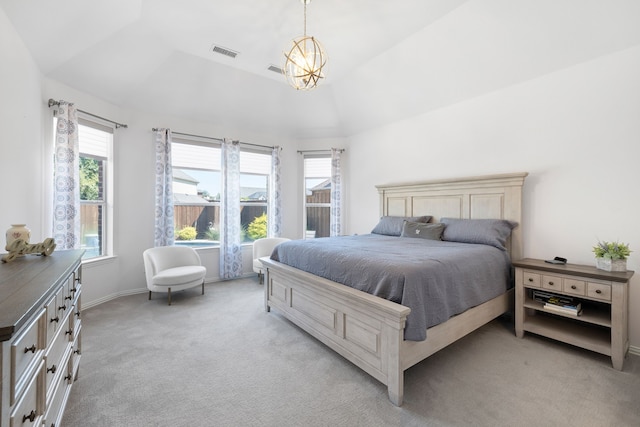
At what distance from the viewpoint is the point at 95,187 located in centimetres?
379

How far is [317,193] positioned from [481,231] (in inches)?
127

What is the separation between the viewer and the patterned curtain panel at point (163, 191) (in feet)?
13.7

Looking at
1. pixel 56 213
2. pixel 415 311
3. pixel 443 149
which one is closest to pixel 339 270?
pixel 415 311

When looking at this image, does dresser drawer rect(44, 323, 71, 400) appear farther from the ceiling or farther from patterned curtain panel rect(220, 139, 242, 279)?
patterned curtain panel rect(220, 139, 242, 279)

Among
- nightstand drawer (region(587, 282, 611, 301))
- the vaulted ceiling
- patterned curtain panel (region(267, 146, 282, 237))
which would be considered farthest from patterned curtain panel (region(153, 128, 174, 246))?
nightstand drawer (region(587, 282, 611, 301))

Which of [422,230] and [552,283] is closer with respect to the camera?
[552,283]

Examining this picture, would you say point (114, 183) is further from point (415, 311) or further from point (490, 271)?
point (490, 271)

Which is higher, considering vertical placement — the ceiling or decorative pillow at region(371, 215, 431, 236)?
the ceiling

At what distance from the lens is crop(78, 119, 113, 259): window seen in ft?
11.9

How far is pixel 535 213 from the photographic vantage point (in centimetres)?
309

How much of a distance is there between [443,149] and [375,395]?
330 centimetres

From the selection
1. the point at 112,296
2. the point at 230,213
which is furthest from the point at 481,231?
the point at 112,296

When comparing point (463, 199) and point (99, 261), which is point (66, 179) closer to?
point (99, 261)

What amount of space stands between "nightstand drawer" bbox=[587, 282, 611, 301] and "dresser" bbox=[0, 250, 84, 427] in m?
3.49
